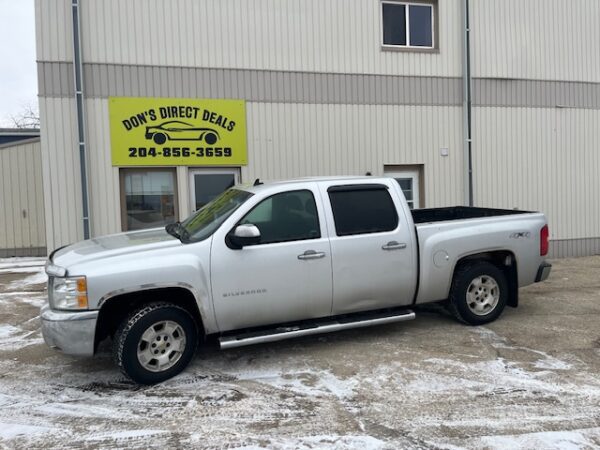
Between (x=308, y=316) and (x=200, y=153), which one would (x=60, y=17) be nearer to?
(x=200, y=153)

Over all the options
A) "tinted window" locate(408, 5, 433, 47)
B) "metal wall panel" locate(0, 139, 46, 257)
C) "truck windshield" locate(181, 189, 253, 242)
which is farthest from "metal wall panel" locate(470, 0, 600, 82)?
"metal wall panel" locate(0, 139, 46, 257)

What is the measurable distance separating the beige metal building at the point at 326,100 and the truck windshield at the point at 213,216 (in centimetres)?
392

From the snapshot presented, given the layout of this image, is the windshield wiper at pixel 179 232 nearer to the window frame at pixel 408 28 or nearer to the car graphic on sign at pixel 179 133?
the car graphic on sign at pixel 179 133

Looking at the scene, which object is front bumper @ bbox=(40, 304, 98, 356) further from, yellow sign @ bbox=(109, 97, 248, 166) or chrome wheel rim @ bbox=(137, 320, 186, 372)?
yellow sign @ bbox=(109, 97, 248, 166)

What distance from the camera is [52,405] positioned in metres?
4.26

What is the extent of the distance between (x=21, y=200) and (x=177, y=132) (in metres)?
5.59

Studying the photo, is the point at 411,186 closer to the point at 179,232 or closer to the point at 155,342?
the point at 179,232

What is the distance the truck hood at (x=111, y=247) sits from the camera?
4574 mm

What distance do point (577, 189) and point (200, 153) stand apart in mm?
8670

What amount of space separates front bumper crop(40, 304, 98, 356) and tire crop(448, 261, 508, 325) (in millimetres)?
3995

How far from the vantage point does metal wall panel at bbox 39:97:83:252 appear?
882 centimetres

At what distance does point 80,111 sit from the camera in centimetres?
880

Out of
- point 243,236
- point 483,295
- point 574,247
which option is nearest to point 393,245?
point 483,295

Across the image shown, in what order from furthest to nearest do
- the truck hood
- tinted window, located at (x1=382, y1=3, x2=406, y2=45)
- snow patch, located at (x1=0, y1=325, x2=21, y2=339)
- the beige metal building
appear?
tinted window, located at (x1=382, y1=3, x2=406, y2=45)
the beige metal building
snow patch, located at (x1=0, y1=325, x2=21, y2=339)
the truck hood
